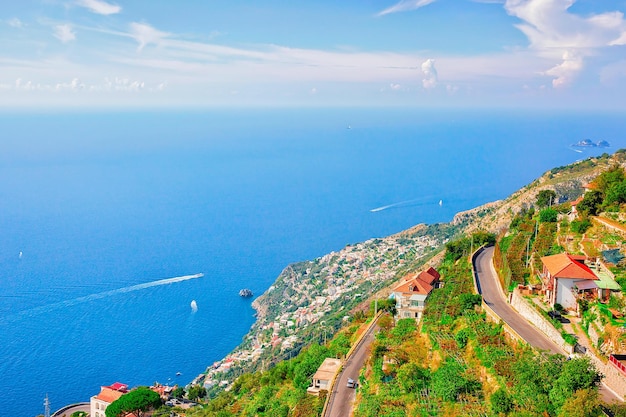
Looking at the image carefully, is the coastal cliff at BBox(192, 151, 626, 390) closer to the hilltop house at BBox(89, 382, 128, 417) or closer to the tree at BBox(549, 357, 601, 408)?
the hilltop house at BBox(89, 382, 128, 417)

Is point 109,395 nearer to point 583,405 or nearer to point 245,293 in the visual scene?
point 583,405

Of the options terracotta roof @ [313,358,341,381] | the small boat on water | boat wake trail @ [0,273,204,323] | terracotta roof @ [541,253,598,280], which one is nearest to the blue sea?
boat wake trail @ [0,273,204,323]

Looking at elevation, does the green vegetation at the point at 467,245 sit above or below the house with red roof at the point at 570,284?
below

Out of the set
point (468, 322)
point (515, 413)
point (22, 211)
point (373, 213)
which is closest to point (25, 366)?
point (468, 322)

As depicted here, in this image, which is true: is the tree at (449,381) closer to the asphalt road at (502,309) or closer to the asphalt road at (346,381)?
the asphalt road at (502,309)

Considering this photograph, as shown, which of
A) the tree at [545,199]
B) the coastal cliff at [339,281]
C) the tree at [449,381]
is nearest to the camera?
the tree at [449,381]

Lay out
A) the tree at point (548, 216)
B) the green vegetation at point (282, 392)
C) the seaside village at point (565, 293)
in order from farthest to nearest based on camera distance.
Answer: the tree at point (548, 216) → the green vegetation at point (282, 392) → the seaside village at point (565, 293)

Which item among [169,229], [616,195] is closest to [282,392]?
[616,195]

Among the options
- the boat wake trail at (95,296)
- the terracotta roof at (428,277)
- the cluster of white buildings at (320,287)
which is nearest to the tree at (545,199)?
the terracotta roof at (428,277)
